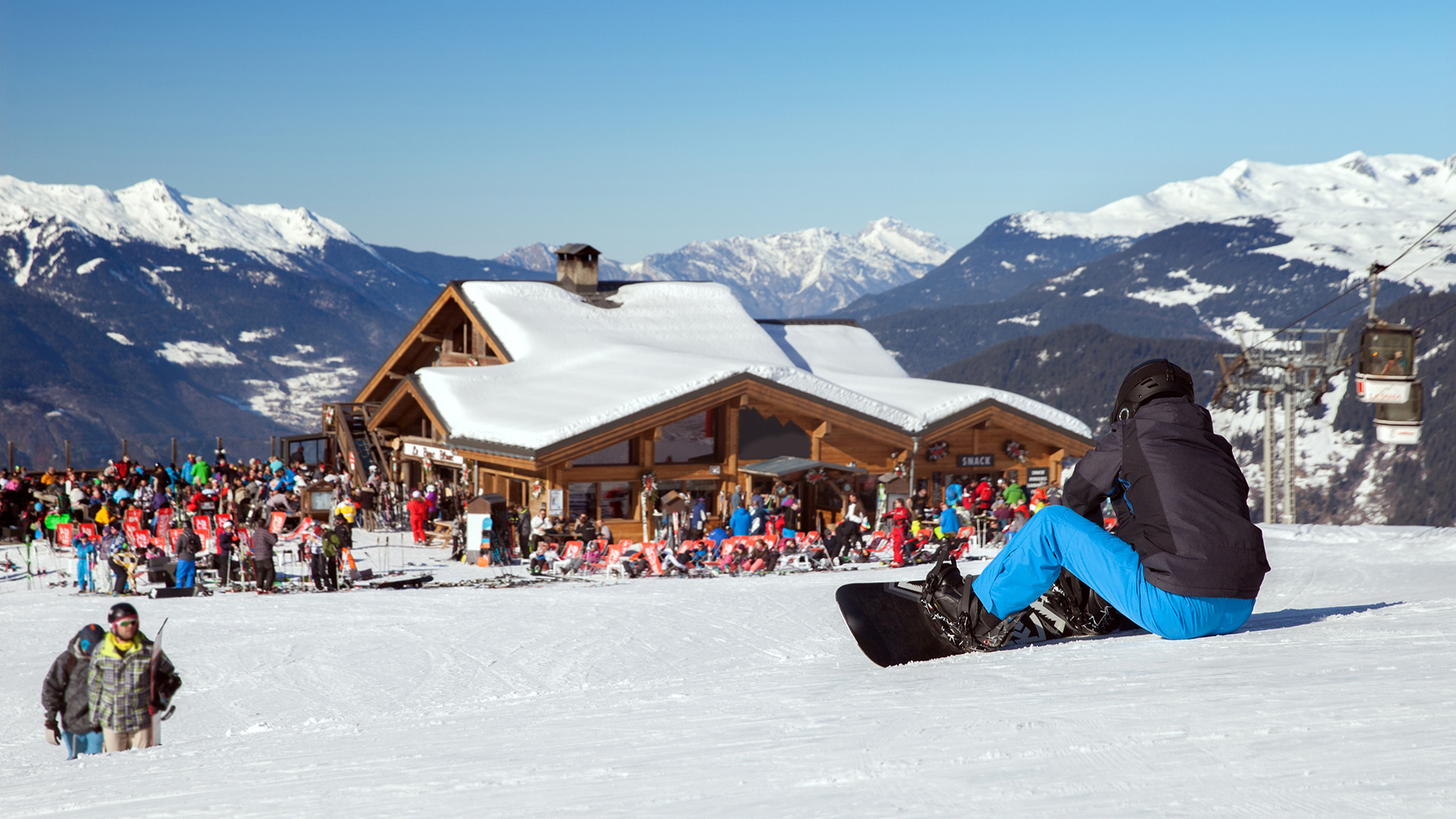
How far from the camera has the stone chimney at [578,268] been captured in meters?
35.7

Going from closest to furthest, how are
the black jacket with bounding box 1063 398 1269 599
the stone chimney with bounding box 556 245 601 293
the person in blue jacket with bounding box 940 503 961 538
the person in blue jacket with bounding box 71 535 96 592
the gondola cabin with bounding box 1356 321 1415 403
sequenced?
the black jacket with bounding box 1063 398 1269 599, the person in blue jacket with bounding box 71 535 96 592, the person in blue jacket with bounding box 940 503 961 538, the gondola cabin with bounding box 1356 321 1415 403, the stone chimney with bounding box 556 245 601 293

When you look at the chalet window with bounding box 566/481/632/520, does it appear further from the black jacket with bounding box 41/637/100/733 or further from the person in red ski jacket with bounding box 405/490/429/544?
the black jacket with bounding box 41/637/100/733

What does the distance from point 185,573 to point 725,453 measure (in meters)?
11.3

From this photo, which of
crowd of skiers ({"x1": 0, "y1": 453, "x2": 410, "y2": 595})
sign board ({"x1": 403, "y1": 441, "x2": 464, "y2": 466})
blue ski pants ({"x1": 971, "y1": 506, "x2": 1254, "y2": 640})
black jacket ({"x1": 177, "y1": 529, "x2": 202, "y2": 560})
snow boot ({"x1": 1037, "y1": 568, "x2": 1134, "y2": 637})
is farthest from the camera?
sign board ({"x1": 403, "y1": 441, "x2": 464, "y2": 466})

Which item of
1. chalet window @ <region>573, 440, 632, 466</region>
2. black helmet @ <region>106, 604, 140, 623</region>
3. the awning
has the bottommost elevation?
black helmet @ <region>106, 604, 140, 623</region>

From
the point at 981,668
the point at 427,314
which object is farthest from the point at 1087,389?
the point at 981,668

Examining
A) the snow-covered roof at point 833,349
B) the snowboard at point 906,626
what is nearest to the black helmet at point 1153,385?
the snowboard at point 906,626

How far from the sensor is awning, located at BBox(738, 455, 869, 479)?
2230 cm

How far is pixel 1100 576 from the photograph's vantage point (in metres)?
4.29

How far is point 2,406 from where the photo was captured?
171 meters

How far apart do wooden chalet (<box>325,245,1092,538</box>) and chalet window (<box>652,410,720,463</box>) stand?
0.09 feet

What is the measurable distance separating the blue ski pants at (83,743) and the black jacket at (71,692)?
36 mm

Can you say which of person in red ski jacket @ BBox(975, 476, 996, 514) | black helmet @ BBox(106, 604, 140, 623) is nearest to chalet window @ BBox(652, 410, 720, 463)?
person in red ski jacket @ BBox(975, 476, 996, 514)

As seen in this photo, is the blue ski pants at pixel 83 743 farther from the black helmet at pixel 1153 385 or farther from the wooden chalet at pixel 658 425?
the wooden chalet at pixel 658 425
